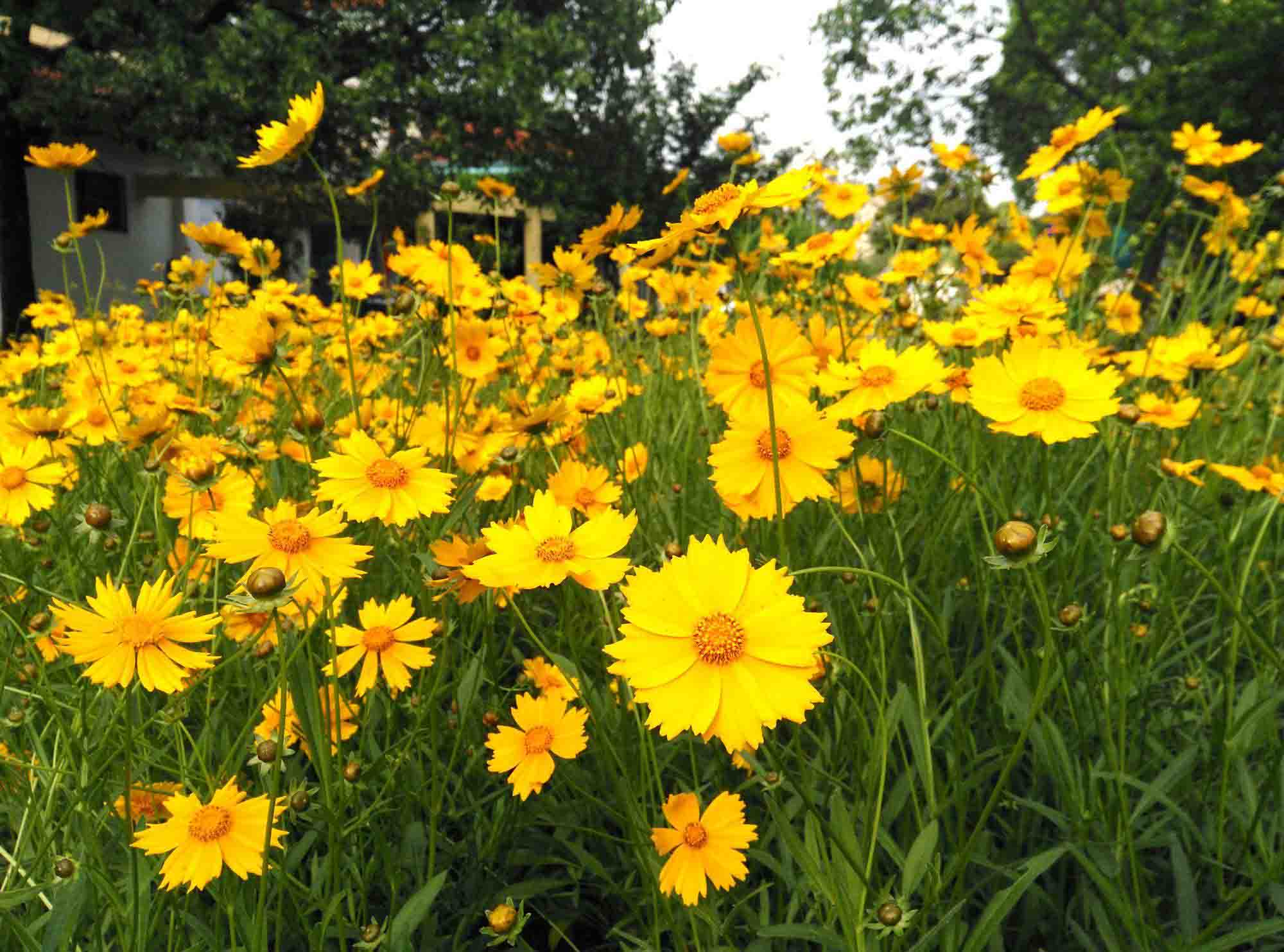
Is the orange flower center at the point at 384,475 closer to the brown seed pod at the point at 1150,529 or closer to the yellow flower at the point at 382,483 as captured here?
the yellow flower at the point at 382,483

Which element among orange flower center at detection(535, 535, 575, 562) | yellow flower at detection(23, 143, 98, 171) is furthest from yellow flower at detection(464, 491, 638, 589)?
yellow flower at detection(23, 143, 98, 171)

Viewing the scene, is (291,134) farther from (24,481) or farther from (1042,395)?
(1042,395)

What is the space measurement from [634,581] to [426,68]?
7.90 m

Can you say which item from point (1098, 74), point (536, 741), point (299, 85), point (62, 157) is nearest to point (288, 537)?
point (536, 741)

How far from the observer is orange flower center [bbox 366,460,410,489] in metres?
0.76

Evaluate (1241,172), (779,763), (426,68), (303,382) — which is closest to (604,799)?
(779,763)

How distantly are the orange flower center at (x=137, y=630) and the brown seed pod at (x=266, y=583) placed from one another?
10 centimetres

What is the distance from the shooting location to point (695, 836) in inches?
25.7

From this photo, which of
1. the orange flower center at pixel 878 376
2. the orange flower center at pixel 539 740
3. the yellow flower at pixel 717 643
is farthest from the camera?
the orange flower center at pixel 878 376

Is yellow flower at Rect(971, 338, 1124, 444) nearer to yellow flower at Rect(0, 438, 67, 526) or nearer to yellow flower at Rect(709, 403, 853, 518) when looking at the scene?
yellow flower at Rect(709, 403, 853, 518)

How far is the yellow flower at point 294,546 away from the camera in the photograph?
65 centimetres

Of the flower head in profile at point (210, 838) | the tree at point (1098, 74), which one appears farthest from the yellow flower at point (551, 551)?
the tree at point (1098, 74)

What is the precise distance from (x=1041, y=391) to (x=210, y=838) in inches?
29.0

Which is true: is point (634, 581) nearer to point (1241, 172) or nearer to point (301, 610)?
point (301, 610)
